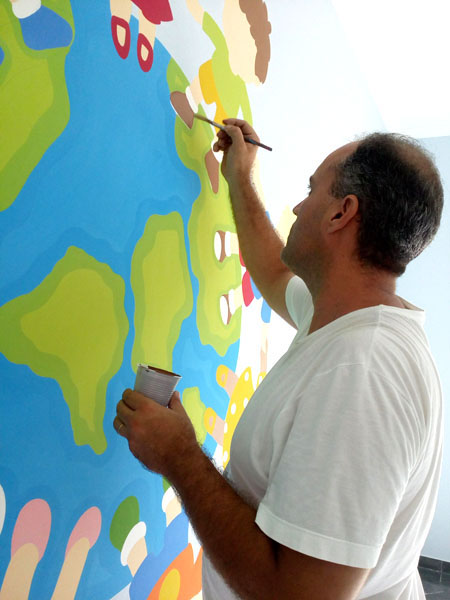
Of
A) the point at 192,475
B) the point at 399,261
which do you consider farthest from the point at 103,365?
the point at 399,261

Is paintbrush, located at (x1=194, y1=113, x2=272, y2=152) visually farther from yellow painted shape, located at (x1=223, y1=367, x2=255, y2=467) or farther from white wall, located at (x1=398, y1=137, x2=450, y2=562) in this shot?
white wall, located at (x1=398, y1=137, x2=450, y2=562)

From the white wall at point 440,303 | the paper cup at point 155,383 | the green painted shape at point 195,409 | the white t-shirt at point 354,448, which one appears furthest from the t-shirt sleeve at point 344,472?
the white wall at point 440,303

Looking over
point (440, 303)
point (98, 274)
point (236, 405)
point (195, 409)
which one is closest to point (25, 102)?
point (98, 274)

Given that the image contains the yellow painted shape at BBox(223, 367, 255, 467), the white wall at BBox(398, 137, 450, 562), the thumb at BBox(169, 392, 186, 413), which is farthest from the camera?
the white wall at BBox(398, 137, 450, 562)

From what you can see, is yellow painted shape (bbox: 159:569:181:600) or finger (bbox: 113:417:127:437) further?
yellow painted shape (bbox: 159:569:181:600)

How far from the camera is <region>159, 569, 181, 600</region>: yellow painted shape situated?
3.74 feet

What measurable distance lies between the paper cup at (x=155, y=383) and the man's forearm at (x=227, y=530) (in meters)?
0.11

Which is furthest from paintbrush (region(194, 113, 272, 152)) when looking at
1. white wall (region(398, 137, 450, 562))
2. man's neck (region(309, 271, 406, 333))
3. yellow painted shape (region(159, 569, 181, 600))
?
white wall (region(398, 137, 450, 562))

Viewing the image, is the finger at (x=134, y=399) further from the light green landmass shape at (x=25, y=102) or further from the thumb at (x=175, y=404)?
the light green landmass shape at (x=25, y=102)

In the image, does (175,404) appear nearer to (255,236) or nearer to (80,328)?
(80,328)

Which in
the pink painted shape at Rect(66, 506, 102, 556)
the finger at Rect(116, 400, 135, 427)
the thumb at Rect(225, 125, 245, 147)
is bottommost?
the pink painted shape at Rect(66, 506, 102, 556)

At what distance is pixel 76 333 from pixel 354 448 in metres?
0.46

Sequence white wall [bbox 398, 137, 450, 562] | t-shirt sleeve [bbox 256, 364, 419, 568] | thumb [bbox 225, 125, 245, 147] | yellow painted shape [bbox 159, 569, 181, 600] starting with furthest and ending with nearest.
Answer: white wall [bbox 398, 137, 450, 562] < thumb [bbox 225, 125, 245, 147] < yellow painted shape [bbox 159, 569, 181, 600] < t-shirt sleeve [bbox 256, 364, 419, 568]

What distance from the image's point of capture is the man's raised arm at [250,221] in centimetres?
128
